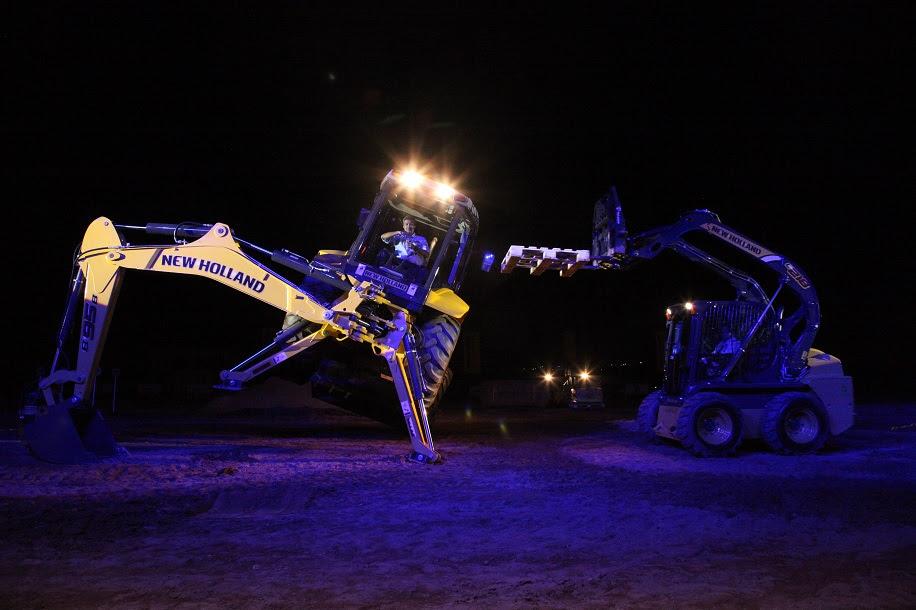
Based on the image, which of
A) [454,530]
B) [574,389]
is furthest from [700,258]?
[574,389]

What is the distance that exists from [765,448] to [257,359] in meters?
9.17

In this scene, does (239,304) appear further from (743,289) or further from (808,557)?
(808,557)

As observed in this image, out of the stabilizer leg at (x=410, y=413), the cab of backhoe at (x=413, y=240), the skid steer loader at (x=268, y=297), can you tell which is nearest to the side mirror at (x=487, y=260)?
the cab of backhoe at (x=413, y=240)

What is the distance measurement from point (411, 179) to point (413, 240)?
1.14 m

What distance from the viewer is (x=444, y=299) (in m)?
10.7

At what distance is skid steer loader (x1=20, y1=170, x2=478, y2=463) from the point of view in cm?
949

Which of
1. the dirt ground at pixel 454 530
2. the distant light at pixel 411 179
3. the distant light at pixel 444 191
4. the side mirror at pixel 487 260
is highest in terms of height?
the distant light at pixel 411 179

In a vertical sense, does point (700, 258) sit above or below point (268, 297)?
above

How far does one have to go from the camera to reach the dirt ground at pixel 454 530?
442cm

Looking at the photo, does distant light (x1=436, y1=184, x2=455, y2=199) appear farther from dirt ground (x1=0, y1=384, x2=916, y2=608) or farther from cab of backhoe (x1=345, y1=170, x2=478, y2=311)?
dirt ground (x1=0, y1=384, x2=916, y2=608)

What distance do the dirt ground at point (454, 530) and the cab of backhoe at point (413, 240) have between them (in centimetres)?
279

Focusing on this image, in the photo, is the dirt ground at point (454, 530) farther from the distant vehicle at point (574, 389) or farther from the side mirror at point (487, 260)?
the distant vehicle at point (574, 389)

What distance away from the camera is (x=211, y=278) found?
9.64 metres

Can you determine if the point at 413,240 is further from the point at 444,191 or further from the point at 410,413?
the point at 410,413
